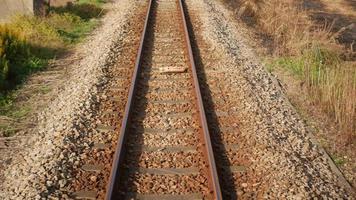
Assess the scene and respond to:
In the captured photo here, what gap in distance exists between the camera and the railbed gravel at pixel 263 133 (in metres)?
5.80

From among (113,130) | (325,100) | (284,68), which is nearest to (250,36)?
(284,68)

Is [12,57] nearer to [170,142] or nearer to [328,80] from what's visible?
[170,142]

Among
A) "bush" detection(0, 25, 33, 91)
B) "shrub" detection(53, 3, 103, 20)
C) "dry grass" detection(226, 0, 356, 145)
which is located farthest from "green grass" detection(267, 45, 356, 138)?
"shrub" detection(53, 3, 103, 20)

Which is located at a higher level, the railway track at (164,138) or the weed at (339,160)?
the railway track at (164,138)

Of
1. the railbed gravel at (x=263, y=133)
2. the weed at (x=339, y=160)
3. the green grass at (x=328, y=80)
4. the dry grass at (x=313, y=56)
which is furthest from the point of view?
the dry grass at (x=313, y=56)

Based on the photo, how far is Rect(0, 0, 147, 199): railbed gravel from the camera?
5621 mm

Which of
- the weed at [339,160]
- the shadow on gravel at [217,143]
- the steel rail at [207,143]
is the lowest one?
the weed at [339,160]

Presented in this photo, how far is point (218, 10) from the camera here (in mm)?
16844

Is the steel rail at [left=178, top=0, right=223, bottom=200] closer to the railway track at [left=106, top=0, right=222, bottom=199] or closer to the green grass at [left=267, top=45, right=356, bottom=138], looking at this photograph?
the railway track at [left=106, top=0, right=222, bottom=199]

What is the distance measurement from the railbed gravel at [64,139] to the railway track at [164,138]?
0.35 meters

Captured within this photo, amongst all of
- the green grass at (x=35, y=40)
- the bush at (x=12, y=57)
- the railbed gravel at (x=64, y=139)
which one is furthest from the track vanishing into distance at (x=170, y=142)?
the bush at (x=12, y=57)

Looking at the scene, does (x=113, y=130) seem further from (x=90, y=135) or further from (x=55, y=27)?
(x=55, y=27)

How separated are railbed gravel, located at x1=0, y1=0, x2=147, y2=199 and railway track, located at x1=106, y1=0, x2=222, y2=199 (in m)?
0.35

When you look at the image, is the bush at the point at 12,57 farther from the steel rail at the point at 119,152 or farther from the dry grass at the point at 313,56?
the dry grass at the point at 313,56
